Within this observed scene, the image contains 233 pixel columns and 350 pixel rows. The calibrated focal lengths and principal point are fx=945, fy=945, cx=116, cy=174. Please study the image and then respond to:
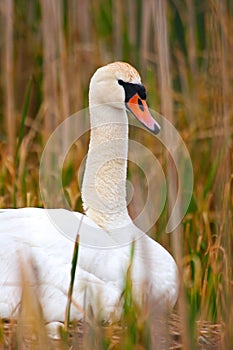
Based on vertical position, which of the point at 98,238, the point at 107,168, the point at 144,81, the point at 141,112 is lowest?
the point at 98,238

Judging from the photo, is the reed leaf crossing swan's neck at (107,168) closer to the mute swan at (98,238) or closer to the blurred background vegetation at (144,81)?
the mute swan at (98,238)

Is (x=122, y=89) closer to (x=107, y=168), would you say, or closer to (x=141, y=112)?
(x=141, y=112)

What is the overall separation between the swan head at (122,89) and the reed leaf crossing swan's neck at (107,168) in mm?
40

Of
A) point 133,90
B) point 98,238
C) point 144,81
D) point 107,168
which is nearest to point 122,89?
point 133,90

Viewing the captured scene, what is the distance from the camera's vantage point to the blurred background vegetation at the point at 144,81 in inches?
113

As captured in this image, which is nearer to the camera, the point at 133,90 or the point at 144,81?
the point at 133,90

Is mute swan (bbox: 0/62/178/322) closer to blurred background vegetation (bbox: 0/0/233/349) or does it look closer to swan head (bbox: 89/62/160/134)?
swan head (bbox: 89/62/160/134)

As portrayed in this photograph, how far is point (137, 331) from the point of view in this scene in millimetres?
2141

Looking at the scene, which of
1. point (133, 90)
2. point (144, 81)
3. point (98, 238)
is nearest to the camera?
point (98, 238)

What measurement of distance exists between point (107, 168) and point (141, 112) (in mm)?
232

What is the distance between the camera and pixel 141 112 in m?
2.86

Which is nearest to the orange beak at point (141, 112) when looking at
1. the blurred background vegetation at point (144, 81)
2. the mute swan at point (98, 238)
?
the mute swan at point (98, 238)

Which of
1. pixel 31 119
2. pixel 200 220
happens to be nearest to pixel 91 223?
pixel 200 220

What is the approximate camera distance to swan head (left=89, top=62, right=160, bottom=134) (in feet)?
9.45
